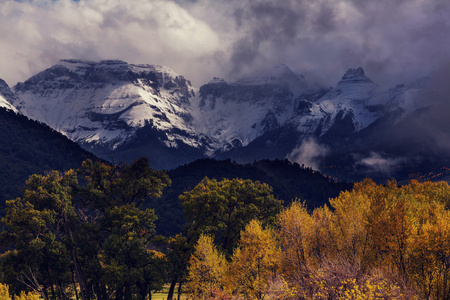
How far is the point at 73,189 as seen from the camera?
6538 cm

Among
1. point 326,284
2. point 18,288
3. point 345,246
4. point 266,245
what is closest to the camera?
point 326,284

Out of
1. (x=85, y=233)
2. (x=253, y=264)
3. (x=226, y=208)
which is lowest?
(x=253, y=264)

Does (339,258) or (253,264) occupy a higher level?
(339,258)

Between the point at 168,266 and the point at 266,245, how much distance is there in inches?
756

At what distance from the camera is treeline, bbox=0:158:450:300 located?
4162 cm

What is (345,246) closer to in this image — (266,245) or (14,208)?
(266,245)

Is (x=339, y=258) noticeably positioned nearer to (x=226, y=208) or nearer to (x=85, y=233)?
(x=226, y=208)

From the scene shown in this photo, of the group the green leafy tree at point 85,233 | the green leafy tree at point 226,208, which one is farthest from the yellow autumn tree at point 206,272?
the green leafy tree at point 85,233

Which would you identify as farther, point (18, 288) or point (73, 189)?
point (73, 189)

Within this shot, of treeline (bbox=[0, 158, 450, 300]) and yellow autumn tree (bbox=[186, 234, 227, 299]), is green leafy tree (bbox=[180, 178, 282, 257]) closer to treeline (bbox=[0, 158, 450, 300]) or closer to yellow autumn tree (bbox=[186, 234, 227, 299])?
treeline (bbox=[0, 158, 450, 300])

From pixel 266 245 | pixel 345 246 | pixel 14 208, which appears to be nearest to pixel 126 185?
pixel 14 208

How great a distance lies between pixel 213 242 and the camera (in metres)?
62.7

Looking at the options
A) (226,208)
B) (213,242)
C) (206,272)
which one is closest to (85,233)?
(213,242)

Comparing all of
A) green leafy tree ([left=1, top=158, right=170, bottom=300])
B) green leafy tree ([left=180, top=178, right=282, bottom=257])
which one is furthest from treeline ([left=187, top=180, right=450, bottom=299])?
green leafy tree ([left=1, top=158, right=170, bottom=300])
